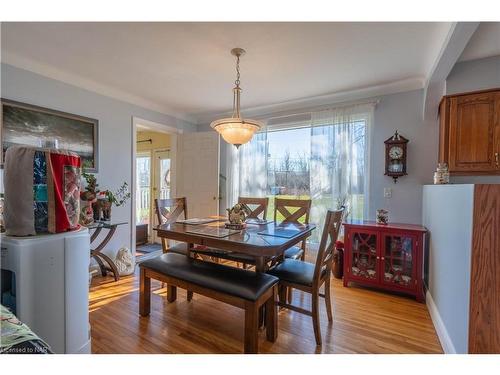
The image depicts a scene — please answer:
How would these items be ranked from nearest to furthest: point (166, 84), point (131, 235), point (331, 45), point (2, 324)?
point (2, 324) → point (331, 45) → point (166, 84) → point (131, 235)

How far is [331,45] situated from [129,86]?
2413 mm

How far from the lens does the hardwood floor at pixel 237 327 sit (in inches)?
71.0

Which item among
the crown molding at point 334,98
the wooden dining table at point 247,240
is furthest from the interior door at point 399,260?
the crown molding at point 334,98

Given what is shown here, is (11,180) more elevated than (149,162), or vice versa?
(149,162)

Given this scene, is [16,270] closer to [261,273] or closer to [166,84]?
[261,273]

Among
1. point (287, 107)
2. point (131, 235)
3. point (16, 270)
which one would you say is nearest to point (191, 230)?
point (16, 270)

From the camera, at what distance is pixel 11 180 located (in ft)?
4.25

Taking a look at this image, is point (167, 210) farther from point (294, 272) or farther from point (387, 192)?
point (387, 192)

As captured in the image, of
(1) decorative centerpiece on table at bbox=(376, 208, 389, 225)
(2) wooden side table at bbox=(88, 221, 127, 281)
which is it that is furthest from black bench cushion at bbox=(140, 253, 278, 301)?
(1) decorative centerpiece on table at bbox=(376, 208, 389, 225)

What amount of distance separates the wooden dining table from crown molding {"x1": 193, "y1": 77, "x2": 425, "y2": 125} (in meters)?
1.96

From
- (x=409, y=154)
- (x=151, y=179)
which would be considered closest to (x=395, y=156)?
(x=409, y=154)

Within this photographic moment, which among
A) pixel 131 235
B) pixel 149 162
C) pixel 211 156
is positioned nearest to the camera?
pixel 131 235

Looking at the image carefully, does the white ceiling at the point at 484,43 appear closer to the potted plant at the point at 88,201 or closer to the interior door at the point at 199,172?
the interior door at the point at 199,172
